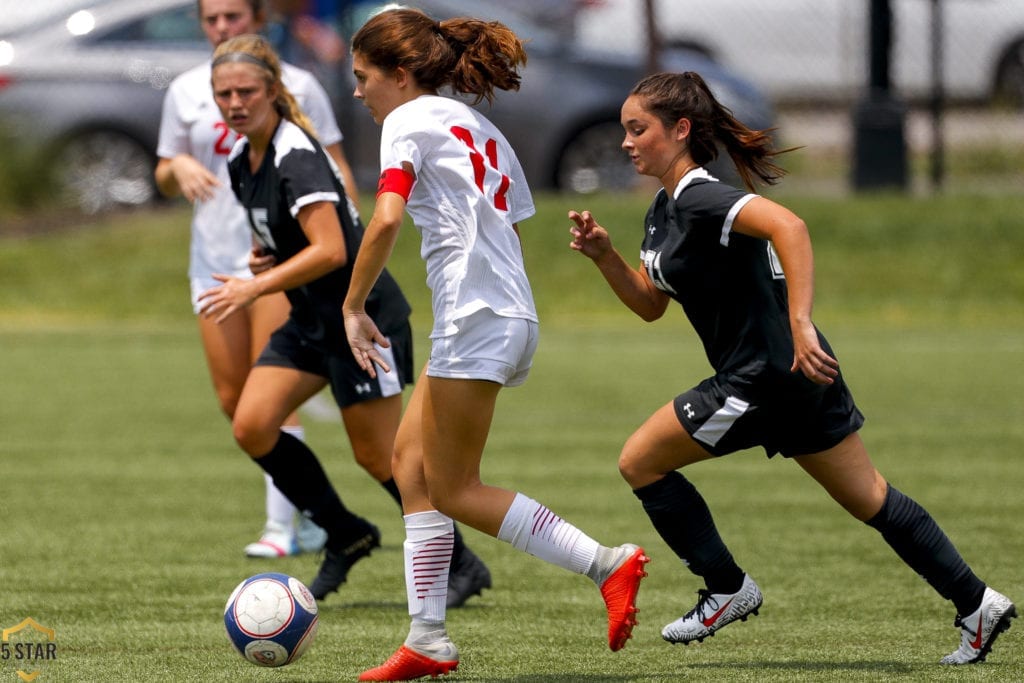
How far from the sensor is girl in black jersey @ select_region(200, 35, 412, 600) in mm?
5484

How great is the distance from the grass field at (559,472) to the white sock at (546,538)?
0.33m

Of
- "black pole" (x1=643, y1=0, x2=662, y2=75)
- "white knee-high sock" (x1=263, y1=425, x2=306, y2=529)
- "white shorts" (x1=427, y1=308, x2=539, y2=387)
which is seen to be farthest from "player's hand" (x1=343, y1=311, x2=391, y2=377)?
"black pole" (x1=643, y1=0, x2=662, y2=75)

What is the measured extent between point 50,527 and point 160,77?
9.55 meters

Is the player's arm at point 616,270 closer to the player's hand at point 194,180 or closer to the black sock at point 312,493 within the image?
the black sock at point 312,493

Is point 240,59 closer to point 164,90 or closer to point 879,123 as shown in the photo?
point 164,90

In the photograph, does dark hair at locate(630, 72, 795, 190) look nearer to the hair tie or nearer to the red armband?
the red armband

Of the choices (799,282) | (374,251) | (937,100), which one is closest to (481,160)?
(374,251)

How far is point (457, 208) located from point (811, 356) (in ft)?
3.25

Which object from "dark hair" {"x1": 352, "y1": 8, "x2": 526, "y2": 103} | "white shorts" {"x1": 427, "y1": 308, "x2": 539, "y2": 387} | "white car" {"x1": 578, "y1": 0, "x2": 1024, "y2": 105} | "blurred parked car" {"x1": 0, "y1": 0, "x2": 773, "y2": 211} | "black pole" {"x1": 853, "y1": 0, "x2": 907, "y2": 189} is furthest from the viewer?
"white car" {"x1": 578, "y1": 0, "x2": 1024, "y2": 105}

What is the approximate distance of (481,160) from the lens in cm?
443

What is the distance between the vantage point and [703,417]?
457cm

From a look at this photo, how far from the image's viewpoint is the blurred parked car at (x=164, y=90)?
15633 mm

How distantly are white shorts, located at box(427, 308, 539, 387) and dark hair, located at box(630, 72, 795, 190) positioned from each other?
771mm

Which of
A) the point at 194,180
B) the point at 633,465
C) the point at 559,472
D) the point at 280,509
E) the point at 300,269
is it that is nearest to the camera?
the point at 633,465
